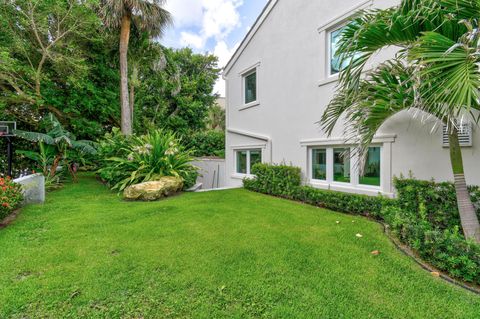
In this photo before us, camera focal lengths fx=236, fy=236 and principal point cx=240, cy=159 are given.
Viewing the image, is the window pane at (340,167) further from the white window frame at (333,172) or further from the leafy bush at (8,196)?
the leafy bush at (8,196)

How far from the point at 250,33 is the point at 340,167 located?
7.19 metres

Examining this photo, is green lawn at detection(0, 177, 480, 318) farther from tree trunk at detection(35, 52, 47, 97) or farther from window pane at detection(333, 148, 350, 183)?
tree trunk at detection(35, 52, 47, 97)

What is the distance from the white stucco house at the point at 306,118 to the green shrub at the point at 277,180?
1.63ft

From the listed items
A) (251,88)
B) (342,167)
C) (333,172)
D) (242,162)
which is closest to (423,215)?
(342,167)

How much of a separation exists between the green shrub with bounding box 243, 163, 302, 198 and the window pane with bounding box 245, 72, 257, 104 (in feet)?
11.3

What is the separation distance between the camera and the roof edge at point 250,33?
9359 millimetres

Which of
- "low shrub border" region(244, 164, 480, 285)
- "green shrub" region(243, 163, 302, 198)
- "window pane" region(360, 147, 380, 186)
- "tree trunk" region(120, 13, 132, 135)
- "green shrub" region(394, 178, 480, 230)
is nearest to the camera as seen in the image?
"low shrub border" region(244, 164, 480, 285)

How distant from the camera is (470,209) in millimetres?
3643

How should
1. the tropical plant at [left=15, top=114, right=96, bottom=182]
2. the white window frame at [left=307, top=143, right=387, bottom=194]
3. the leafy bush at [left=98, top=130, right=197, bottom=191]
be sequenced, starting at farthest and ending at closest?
the tropical plant at [left=15, top=114, right=96, bottom=182]
the leafy bush at [left=98, top=130, right=197, bottom=191]
the white window frame at [left=307, top=143, right=387, bottom=194]

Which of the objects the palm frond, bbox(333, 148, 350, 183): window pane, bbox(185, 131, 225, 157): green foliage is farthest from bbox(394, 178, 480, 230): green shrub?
bbox(185, 131, 225, 157): green foliage

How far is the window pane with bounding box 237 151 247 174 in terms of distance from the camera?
11177 mm

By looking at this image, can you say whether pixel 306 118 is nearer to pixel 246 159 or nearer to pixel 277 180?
pixel 277 180

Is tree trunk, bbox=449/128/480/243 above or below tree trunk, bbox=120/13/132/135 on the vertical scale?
below

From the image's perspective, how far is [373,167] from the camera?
20.6 feet
